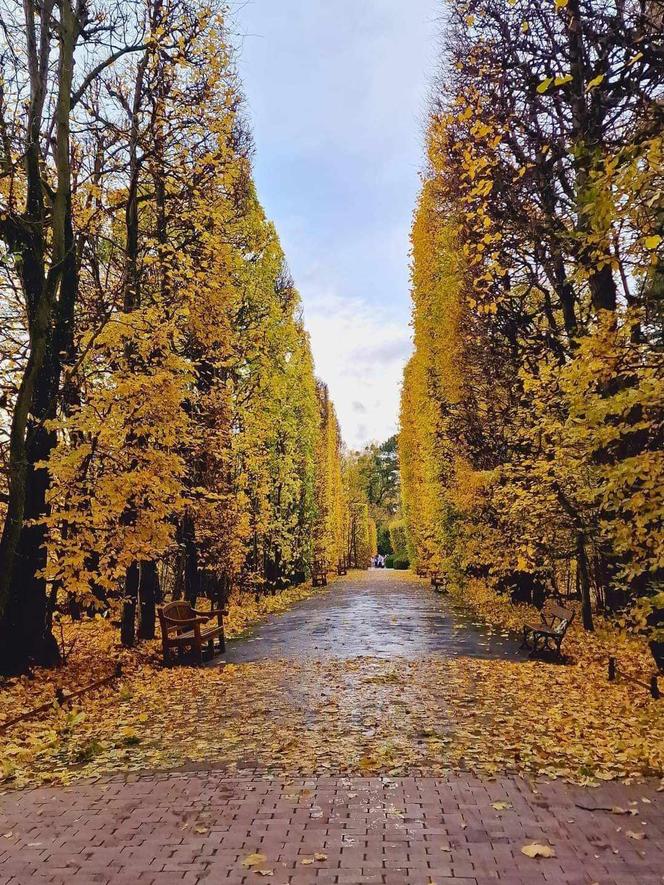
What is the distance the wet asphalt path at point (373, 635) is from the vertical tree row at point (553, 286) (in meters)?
1.70

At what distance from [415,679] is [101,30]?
10.5m

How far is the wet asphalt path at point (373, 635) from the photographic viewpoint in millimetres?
10938

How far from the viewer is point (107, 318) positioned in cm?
816

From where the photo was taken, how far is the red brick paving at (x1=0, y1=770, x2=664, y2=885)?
352 cm

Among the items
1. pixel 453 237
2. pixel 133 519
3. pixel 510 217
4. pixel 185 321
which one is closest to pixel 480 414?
pixel 453 237

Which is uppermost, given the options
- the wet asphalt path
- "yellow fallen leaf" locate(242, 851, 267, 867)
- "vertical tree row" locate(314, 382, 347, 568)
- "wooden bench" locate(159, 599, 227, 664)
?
"vertical tree row" locate(314, 382, 347, 568)

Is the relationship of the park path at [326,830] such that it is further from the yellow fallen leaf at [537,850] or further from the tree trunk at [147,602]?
the tree trunk at [147,602]

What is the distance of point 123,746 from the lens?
5914 mm

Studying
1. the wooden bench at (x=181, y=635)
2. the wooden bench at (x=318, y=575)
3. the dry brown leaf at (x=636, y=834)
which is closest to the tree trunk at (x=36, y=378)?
the wooden bench at (x=181, y=635)

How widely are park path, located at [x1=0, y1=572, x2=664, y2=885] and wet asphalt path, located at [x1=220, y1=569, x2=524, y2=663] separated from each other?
573 cm

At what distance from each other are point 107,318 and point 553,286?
8.53 m

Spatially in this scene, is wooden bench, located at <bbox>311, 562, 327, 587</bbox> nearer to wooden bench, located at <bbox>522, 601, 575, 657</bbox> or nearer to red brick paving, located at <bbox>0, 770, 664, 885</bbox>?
wooden bench, located at <bbox>522, 601, 575, 657</bbox>

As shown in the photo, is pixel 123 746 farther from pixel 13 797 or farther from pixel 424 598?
pixel 424 598

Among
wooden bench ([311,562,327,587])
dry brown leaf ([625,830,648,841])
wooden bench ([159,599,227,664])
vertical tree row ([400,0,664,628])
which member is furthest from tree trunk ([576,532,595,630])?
wooden bench ([311,562,327,587])
